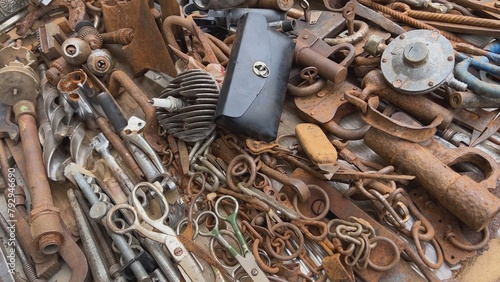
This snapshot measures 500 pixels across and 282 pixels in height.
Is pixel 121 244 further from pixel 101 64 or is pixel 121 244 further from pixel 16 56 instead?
pixel 16 56

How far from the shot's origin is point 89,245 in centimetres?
136

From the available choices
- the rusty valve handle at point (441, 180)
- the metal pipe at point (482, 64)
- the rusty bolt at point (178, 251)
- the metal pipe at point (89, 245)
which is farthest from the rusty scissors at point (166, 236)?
the metal pipe at point (482, 64)

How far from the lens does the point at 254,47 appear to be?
157 cm

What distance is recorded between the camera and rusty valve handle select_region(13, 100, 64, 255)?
132cm

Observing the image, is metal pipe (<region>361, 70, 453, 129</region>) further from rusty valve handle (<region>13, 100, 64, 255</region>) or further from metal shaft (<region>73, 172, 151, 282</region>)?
rusty valve handle (<region>13, 100, 64, 255</region>)

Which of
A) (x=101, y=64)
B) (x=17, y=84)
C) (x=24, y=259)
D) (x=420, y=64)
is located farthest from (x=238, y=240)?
(x=17, y=84)

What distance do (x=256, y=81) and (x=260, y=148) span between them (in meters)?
0.25

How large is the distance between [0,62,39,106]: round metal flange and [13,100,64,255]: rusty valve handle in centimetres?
4

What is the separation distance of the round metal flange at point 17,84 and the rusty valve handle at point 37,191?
0.13ft

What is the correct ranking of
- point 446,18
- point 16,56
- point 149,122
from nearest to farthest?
point 149,122 < point 446,18 < point 16,56

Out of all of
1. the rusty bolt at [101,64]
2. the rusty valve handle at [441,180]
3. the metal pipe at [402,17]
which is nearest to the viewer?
the rusty valve handle at [441,180]

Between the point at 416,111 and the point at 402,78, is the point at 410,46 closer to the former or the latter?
the point at 402,78

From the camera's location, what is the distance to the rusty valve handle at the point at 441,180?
1165 millimetres

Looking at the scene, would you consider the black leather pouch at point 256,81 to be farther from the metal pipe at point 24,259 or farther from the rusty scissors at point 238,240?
the metal pipe at point 24,259
